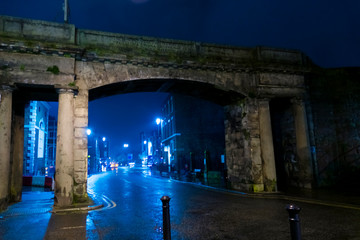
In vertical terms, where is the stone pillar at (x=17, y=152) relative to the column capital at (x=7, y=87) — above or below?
below

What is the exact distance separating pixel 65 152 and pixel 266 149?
9968 millimetres

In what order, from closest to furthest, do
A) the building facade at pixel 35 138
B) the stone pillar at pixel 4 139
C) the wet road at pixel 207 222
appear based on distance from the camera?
1. the wet road at pixel 207 222
2. the stone pillar at pixel 4 139
3. the building facade at pixel 35 138

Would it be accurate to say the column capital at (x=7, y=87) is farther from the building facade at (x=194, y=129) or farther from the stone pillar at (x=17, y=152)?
the building facade at (x=194, y=129)

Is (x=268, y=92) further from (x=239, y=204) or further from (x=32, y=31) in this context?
(x=32, y=31)

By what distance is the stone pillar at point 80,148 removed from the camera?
10570 mm

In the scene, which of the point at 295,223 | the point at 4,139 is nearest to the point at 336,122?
the point at 295,223

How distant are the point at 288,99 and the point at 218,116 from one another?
23.9 meters

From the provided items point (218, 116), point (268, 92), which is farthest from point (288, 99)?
point (218, 116)

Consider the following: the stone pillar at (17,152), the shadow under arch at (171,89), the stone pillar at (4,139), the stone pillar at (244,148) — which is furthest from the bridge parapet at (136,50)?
the stone pillar at (17,152)

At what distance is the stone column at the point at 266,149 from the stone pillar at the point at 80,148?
900 cm

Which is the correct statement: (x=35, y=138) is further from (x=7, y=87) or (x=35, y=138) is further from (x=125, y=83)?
(x=125, y=83)

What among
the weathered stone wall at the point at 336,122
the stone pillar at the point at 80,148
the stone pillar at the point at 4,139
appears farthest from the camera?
the weathered stone wall at the point at 336,122

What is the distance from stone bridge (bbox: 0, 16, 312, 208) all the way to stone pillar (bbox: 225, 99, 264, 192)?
5 cm

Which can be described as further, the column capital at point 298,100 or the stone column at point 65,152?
the column capital at point 298,100
